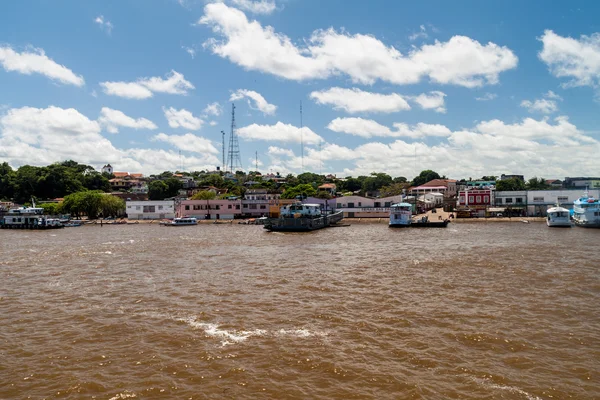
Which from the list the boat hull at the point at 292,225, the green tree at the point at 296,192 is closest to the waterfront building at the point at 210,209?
the green tree at the point at 296,192

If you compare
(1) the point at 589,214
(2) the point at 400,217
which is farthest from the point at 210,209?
(1) the point at 589,214

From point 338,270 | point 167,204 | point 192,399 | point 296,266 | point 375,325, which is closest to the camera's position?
point 192,399

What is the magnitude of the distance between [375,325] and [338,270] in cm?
1147

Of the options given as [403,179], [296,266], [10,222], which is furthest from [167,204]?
[403,179]

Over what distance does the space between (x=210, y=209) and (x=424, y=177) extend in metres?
88.5

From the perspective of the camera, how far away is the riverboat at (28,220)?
72562 mm

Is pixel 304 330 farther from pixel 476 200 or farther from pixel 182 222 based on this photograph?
pixel 476 200

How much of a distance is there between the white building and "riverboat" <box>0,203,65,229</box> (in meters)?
14.4

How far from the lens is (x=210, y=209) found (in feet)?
278

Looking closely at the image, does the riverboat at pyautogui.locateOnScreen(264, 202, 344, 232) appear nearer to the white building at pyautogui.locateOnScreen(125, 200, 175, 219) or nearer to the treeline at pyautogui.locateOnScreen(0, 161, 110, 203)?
the white building at pyautogui.locateOnScreen(125, 200, 175, 219)

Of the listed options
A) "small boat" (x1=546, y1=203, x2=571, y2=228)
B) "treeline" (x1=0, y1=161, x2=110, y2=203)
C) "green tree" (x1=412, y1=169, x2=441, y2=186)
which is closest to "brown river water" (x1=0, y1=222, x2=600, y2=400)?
"small boat" (x1=546, y1=203, x2=571, y2=228)

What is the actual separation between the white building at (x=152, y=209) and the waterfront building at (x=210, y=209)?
2712 millimetres

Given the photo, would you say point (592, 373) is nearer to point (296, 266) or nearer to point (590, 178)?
point (296, 266)

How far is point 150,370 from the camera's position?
37.9 feet
